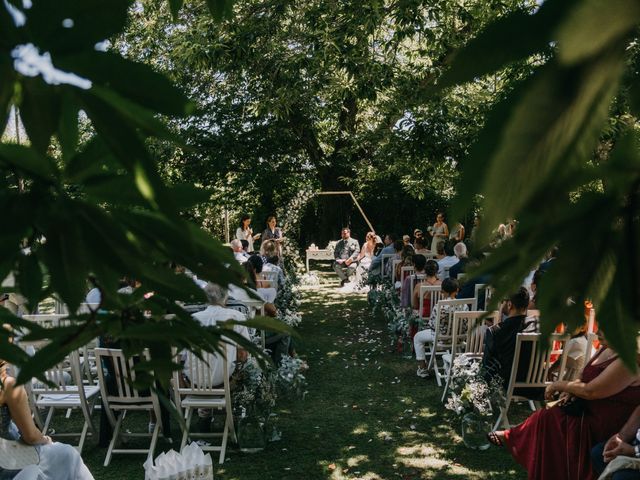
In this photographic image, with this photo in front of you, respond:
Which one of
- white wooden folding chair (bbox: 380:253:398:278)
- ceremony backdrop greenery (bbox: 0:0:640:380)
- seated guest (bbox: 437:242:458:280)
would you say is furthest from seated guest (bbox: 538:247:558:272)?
white wooden folding chair (bbox: 380:253:398:278)

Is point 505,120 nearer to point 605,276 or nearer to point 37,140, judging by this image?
point 605,276

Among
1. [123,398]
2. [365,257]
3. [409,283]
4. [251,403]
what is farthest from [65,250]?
[365,257]

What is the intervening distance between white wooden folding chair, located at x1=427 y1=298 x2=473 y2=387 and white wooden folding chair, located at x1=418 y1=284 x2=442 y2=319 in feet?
2.02

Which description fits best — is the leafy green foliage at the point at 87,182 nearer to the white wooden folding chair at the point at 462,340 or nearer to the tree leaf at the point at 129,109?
the tree leaf at the point at 129,109

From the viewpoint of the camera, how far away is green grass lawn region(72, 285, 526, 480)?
5816mm

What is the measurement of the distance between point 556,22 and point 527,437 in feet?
16.7

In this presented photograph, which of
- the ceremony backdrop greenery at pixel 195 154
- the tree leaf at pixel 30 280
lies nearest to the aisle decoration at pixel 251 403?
the ceremony backdrop greenery at pixel 195 154

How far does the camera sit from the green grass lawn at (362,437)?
19.1 feet

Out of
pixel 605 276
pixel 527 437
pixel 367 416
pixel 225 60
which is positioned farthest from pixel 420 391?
pixel 605 276

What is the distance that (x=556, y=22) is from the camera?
48cm

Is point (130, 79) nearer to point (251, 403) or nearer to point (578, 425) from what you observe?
point (578, 425)

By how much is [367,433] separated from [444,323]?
6.33 feet

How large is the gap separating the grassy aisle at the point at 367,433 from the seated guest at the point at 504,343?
0.74m

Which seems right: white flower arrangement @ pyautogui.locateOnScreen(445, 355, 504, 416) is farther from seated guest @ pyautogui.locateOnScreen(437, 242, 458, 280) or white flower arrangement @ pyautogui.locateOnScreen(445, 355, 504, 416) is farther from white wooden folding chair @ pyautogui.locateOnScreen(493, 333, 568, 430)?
seated guest @ pyautogui.locateOnScreen(437, 242, 458, 280)
